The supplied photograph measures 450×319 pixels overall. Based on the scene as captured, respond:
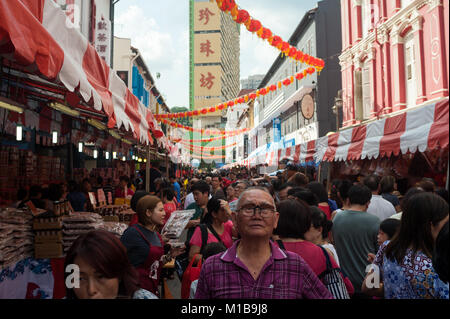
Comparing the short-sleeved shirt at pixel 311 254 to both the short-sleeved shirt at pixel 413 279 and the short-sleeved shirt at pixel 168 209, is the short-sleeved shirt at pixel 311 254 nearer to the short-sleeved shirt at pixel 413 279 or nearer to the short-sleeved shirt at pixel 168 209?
the short-sleeved shirt at pixel 413 279

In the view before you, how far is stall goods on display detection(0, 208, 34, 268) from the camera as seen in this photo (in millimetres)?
4074

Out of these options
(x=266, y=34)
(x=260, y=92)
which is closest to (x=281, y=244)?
(x=266, y=34)

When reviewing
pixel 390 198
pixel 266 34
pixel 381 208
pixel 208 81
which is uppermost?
pixel 208 81

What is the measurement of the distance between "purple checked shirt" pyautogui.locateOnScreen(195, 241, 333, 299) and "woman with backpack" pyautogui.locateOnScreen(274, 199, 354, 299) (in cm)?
56

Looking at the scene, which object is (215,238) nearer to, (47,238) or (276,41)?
(47,238)

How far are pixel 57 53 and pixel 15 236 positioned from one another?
2556 millimetres

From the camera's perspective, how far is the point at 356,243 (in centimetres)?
412

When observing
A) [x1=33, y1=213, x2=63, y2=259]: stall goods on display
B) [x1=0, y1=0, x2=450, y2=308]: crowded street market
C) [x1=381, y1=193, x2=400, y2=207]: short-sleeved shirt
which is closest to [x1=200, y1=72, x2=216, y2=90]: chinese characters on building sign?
[x1=0, y1=0, x2=450, y2=308]: crowded street market

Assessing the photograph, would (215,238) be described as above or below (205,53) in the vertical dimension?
below

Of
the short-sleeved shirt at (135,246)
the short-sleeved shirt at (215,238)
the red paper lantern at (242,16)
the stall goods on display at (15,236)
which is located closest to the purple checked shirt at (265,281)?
the short-sleeved shirt at (135,246)

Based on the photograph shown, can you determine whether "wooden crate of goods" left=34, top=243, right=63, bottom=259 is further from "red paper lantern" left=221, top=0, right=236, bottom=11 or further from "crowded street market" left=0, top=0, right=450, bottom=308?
"red paper lantern" left=221, top=0, right=236, bottom=11

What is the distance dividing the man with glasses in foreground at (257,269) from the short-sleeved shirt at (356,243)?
2158 millimetres

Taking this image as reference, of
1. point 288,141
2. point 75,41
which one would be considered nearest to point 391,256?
point 75,41

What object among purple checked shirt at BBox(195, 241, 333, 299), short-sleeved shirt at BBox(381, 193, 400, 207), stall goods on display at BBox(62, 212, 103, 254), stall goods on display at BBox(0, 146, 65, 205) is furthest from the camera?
stall goods on display at BBox(0, 146, 65, 205)
